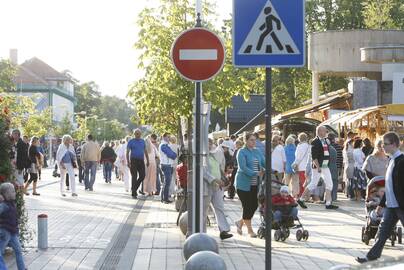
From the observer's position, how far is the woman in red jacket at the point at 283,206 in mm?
13734

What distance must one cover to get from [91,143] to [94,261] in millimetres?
16879

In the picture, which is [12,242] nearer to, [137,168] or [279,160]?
[279,160]

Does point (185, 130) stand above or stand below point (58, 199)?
above

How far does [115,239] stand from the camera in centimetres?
1403

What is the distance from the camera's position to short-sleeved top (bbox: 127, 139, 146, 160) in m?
24.3

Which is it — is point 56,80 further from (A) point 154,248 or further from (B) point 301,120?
(A) point 154,248

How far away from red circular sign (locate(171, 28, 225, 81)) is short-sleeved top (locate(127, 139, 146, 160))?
46.1 feet

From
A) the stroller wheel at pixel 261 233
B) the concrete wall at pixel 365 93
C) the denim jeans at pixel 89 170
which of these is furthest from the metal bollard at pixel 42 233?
the concrete wall at pixel 365 93

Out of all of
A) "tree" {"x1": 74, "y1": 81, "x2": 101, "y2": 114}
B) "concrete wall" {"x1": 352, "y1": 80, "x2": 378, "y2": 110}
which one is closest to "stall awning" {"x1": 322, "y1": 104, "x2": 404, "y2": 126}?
"concrete wall" {"x1": 352, "y1": 80, "x2": 378, "y2": 110}

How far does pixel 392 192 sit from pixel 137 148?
14.4m

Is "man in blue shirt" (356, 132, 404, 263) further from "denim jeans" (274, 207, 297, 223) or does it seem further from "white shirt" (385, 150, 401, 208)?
"denim jeans" (274, 207, 297, 223)

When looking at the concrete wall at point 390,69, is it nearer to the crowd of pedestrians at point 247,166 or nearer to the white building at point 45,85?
the crowd of pedestrians at point 247,166

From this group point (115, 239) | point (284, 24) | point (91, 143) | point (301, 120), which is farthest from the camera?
point (301, 120)

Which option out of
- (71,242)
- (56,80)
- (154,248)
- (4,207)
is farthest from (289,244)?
(56,80)
